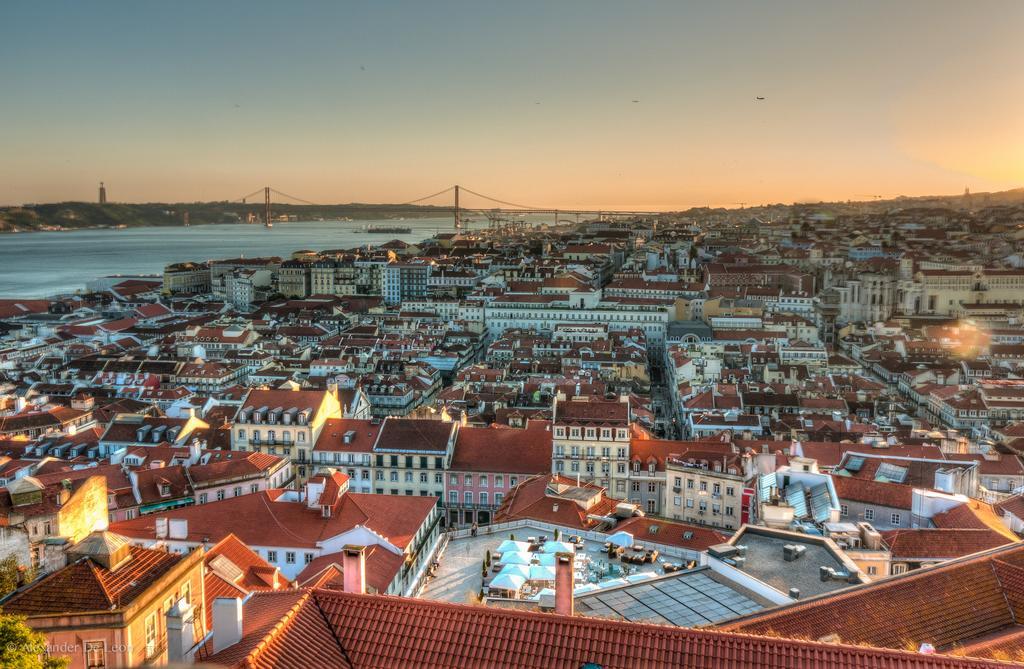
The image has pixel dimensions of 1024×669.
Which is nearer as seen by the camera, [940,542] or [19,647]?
[19,647]

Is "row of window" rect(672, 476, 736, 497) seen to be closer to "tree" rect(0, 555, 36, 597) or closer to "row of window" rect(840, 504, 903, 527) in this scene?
"row of window" rect(840, 504, 903, 527)

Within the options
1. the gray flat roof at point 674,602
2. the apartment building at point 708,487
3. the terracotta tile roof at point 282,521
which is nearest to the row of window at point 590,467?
the apartment building at point 708,487

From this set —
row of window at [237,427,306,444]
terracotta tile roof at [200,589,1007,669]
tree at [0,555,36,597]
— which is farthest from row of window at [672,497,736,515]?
tree at [0,555,36,597]

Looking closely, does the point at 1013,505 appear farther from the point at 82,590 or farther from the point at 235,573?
the point at 82,590

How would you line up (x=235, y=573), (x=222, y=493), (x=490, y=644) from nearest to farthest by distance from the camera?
(x=490, y=644), (x=235, y=573), (x=222, y=493)

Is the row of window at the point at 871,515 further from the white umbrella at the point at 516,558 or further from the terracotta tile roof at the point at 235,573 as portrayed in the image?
the terracotta tile roof at the point at 235,573

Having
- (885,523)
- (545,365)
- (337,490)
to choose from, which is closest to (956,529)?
(885,523)

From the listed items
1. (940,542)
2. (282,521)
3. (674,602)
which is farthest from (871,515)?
(282,521)
